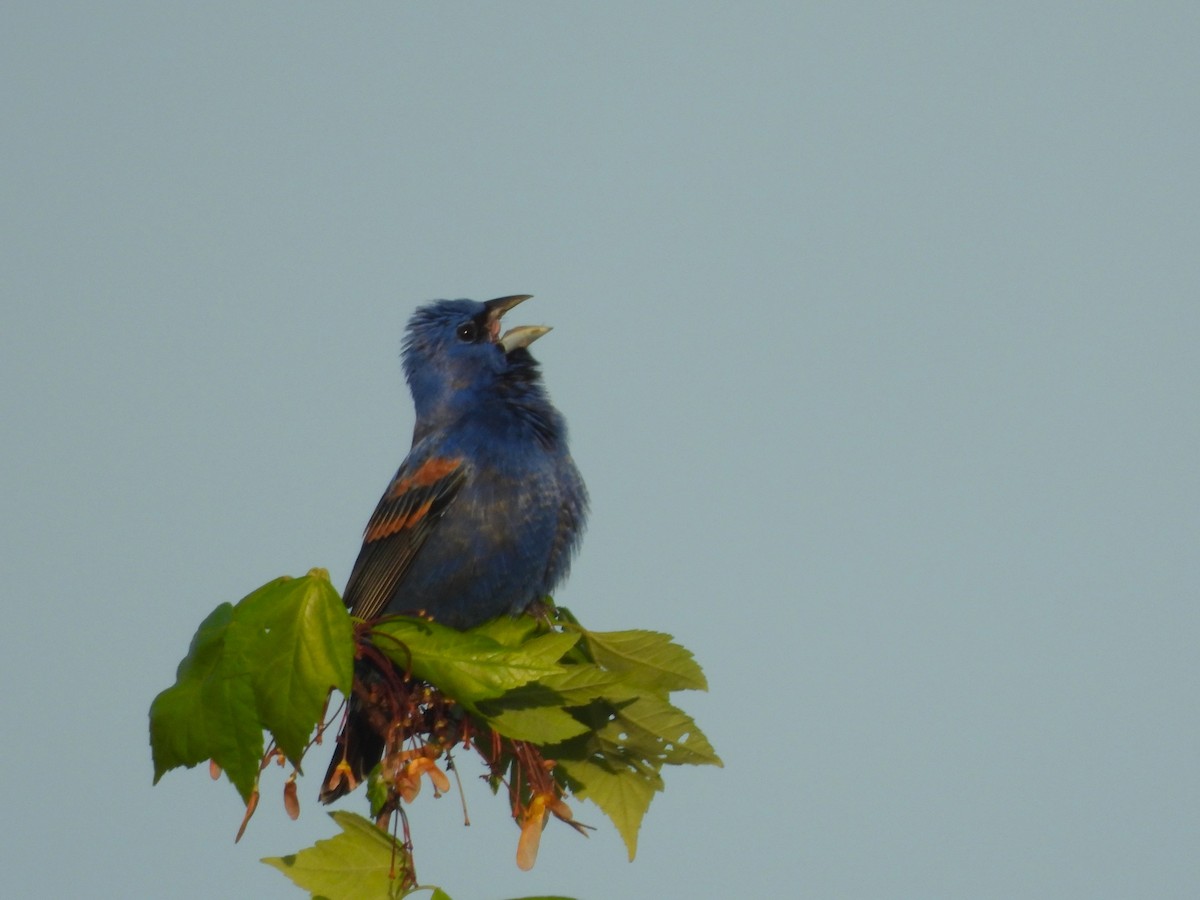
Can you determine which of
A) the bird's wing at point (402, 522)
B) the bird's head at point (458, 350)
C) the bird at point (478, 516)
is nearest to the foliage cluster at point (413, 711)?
the bird at point (478, 516)

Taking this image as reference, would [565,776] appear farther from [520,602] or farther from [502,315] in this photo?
[502,315]

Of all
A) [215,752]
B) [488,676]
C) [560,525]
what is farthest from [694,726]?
[560,525]

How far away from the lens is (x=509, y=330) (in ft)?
33.0

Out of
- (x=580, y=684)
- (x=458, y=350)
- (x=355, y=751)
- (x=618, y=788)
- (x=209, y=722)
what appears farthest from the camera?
(x=458, y=350)

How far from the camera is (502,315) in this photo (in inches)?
404

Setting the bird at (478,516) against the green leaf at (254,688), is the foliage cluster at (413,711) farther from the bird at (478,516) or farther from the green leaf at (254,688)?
the bird at (478,516)

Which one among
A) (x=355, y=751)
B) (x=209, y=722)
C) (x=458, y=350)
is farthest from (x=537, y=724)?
(x=458, y=350)

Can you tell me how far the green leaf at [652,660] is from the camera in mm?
6492

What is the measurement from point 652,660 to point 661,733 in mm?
349

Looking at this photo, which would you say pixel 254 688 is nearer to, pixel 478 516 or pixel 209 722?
pixel 209 722

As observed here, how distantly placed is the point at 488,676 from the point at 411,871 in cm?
83

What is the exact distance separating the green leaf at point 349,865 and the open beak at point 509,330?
468 centimetres

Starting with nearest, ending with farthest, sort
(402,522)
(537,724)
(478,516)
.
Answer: (537,724), (478,516), (402,522)

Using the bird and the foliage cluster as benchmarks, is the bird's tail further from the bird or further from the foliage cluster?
the bird
